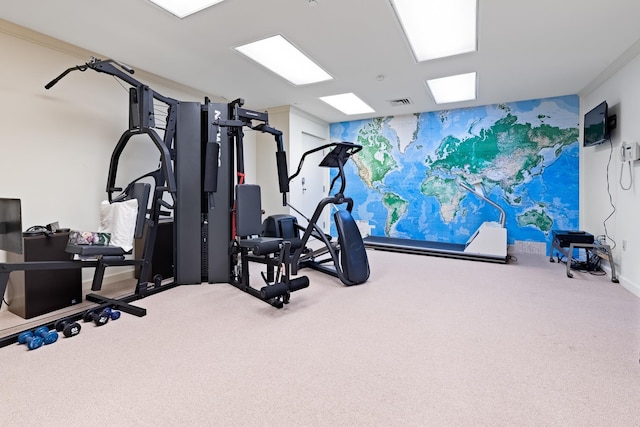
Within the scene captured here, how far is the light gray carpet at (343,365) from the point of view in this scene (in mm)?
1517

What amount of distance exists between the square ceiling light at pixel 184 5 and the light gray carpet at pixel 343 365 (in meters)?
2.58

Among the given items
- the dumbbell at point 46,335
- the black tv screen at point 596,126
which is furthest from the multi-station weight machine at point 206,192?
the black tv screen at point 596,126

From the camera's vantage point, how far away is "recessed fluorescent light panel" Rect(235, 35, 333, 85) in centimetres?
336

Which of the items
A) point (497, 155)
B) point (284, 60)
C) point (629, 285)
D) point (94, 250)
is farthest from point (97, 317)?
point (497, 155)

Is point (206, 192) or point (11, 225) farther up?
point (206, 192)

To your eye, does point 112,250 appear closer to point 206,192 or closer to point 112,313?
point 112,313

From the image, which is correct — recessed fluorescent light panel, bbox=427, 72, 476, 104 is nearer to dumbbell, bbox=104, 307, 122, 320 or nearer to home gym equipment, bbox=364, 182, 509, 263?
home gym equipment, bbox=364, 182, 509, 263

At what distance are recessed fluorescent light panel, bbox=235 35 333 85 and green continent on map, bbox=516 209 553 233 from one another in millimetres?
3996

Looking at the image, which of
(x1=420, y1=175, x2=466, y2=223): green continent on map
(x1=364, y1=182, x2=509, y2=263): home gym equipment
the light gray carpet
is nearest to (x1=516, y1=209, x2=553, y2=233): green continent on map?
(x1=364, y1=182, x2=509, y2=263): home gym equipment

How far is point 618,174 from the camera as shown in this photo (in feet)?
12.5

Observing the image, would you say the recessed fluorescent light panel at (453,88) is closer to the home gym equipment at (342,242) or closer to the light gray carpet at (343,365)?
the home gym equipment at (342,242)

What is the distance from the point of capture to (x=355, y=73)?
412cm

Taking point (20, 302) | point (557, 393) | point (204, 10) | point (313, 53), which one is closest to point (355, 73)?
point (313, 53)

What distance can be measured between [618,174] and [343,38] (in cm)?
366
